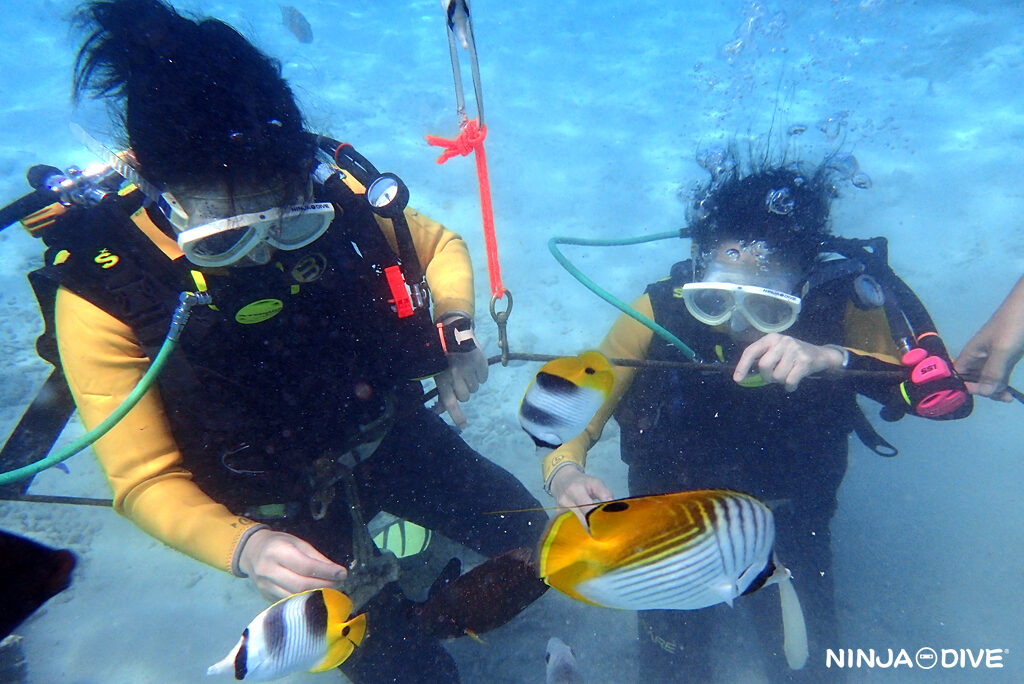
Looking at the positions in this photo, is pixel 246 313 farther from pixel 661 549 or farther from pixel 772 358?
pixel 772 358

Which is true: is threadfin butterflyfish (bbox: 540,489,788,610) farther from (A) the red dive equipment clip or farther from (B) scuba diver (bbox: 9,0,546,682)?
(A) the red dive equipment clip

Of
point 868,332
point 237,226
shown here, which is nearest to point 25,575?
point 237,226

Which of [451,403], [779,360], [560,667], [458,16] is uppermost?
[458,16]

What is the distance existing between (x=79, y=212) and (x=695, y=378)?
3427mm

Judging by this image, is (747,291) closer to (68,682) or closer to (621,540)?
(621,540)

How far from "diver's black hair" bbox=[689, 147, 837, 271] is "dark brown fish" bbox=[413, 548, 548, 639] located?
2.26 meters

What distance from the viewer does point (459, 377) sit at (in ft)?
8.85

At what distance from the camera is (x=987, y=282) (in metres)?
6.46

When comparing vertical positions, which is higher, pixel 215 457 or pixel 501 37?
pixel 501 37

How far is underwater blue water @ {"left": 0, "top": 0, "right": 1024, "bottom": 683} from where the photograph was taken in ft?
13.5

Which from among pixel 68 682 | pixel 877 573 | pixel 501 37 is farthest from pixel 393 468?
pixel 501 37

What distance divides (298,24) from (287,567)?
16.8 metres

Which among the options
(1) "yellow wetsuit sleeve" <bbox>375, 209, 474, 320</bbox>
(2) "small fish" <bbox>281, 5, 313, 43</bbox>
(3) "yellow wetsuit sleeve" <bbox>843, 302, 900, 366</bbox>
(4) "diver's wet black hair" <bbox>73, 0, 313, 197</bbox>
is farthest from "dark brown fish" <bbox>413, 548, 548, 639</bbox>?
(2) "small fish" <bbox>281, 5, 313, 43</bbox>

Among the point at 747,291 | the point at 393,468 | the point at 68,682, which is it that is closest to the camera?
the point at 747,291
